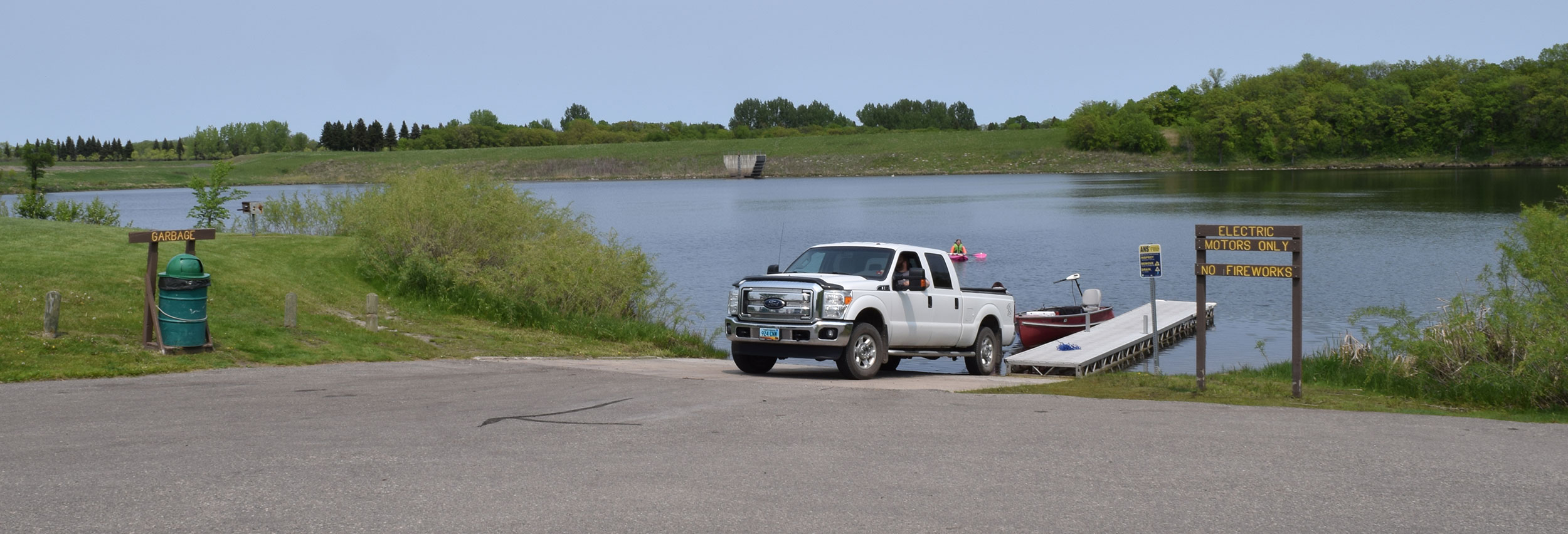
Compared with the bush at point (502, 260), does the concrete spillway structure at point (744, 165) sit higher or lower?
higher

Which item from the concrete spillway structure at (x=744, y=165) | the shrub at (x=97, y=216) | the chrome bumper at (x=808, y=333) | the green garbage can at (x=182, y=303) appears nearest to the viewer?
the green garbage can at (x=182, y=303)

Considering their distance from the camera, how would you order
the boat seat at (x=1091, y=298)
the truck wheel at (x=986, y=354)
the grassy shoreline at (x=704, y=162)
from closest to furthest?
the truck wheel at (x=986, y=354) < the boat seat at (x=1091, y=298) < the grassy shoreline at (x=704, y=162)

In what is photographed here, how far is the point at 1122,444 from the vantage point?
9.74 meters

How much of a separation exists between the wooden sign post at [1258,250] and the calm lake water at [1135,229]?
8267 mm

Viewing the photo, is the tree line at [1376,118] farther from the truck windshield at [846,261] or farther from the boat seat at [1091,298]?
the truck windshield at [846,261]

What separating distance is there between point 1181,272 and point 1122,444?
3452cm

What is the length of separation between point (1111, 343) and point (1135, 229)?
128 feet

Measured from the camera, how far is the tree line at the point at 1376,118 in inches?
5640

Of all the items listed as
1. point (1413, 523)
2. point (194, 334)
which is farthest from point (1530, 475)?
point (194, 334)

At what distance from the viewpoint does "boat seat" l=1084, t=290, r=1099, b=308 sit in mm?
28359

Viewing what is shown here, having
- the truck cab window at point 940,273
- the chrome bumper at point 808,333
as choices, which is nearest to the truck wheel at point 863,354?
the chrome bumper at point 808,333

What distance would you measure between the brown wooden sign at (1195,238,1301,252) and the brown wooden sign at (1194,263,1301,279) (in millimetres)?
201

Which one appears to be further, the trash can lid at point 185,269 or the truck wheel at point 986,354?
the truck wheel at point 986,354

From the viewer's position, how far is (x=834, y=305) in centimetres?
1582
